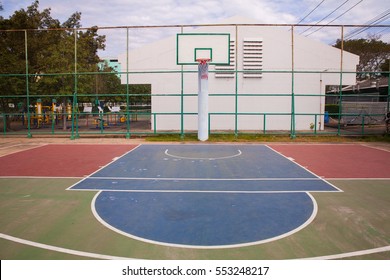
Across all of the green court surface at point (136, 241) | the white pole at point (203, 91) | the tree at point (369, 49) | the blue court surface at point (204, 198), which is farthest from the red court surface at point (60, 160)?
the tree at point (369, 49)

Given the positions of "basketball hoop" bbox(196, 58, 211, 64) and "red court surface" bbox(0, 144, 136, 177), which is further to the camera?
"basketball hoop" bbox(196, 58, 211, 64)

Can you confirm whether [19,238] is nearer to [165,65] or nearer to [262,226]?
[262,226]

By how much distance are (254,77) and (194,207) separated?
16384 millimetres

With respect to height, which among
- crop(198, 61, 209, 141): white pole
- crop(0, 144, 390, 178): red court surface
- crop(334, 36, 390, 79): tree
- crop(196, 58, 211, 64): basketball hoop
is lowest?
crop(0, 144, 390, 178): red court surface

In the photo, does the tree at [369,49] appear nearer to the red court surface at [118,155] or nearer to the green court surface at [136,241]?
the red court surface at [118,155]

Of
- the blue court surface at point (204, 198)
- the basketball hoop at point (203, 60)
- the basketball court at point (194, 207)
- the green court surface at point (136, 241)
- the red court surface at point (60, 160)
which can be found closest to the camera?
the green court surface at point (136, 241)

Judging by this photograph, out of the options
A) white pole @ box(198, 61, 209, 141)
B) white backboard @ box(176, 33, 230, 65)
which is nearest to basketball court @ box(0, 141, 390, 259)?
white pole @ box(198, 61, 209, 141)

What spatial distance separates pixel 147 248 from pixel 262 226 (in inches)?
78.8

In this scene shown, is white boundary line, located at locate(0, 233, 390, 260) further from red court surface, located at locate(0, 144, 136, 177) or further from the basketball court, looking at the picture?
red court surface, located at locate(0, 144, 136, 177)

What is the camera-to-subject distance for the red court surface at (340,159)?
33.0ft

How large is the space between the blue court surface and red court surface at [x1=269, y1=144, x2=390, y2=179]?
0.76m

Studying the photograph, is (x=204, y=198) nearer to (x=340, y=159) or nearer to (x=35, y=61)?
(x=340, y=159)

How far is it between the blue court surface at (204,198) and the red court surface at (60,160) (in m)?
0.77

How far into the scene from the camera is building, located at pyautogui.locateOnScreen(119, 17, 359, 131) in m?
21.5
